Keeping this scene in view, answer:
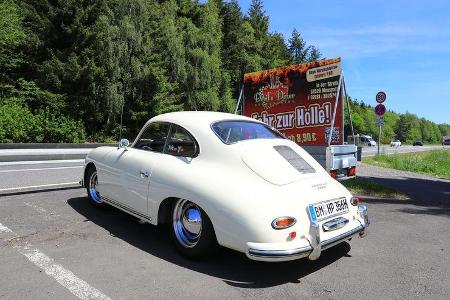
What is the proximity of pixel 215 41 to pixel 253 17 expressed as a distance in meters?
23.0

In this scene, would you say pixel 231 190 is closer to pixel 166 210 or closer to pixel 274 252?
pixel 274 252

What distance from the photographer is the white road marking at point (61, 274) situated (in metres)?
3.52

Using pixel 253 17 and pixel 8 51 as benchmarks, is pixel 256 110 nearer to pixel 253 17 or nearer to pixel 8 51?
pixel 8 51

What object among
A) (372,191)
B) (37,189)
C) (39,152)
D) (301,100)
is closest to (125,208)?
(37,189)

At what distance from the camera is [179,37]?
40.9 metres

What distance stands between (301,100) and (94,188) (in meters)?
4.85

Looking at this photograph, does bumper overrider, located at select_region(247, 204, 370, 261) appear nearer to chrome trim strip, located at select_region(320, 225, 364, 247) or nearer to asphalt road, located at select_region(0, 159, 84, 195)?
chrome trim strip, located at select_region(320, 225, 364, 247)

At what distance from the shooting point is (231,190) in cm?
408

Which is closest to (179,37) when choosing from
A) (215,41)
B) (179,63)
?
(179,63)

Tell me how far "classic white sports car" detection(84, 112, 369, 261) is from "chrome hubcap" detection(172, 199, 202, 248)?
0.01 meters

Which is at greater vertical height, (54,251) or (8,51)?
(8,51)

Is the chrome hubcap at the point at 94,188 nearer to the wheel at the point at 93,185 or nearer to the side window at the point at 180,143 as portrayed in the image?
the wheel at the point at 93,185

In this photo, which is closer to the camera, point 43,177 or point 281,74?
point 281,74

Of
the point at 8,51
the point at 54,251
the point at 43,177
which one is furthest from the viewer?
the point at 8,51
